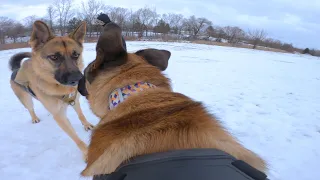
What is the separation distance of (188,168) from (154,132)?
240 mm

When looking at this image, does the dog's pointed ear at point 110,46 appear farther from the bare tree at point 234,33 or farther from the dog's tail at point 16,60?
the bare tree at point 234,33

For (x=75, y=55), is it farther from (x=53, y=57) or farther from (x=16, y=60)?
(x=16, y=60)

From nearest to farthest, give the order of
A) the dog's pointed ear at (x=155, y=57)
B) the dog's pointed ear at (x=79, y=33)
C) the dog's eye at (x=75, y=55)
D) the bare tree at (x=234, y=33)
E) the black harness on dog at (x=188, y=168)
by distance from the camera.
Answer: the black harness on dog at (x=188, y=168) → the dog's pointed ear at (x=155, y=57) → the dog's eye at (x=75, y=55) → the dog's pointed ear at (x=79, y=33) → the bare tree at (x=234, y=33)

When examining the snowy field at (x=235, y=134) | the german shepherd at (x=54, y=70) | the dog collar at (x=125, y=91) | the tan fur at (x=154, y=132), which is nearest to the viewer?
the tan fur at (x=154, y=132)

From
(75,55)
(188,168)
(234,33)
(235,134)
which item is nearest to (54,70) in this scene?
(75,55)

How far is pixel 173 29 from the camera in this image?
214 ft

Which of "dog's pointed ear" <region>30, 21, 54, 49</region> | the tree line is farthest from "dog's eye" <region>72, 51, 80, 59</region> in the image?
the tree line

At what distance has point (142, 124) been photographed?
1.07 m

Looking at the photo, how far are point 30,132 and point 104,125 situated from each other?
3.33 meters

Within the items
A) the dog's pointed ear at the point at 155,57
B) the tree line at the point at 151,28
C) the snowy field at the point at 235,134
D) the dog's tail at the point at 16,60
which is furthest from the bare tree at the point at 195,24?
the dog's pointed ear at the point at 155,57

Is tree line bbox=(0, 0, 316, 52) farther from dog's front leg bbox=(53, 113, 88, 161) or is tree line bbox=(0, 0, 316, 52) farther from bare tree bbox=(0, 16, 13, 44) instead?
dog's front leg bbox=(53, 113, 88, 161)

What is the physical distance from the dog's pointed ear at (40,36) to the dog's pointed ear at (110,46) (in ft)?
7.41

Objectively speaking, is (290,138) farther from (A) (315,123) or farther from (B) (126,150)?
(B) (126,150)

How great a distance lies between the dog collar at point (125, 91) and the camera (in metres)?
1.30
